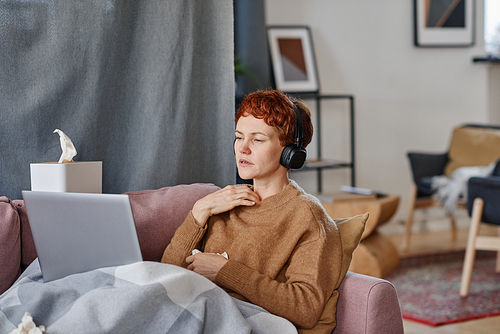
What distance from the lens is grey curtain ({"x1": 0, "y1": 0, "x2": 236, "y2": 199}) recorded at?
1.61m

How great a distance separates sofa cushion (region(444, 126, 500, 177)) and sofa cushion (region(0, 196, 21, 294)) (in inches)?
128

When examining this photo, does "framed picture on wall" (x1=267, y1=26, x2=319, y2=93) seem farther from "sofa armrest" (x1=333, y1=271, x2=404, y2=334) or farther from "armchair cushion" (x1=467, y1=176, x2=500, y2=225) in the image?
"sofa armrest" (x1=333, y1=271, x2=404, y2=334)

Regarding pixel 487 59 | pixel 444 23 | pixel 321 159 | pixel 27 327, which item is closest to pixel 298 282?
pixel 27 327

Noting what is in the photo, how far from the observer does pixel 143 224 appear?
1500 mm

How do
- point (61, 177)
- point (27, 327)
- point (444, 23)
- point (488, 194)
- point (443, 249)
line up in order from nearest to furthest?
point (27, 327) → point (61, 177) → point (488, 194) → point (443, 249) → point (444, 23)

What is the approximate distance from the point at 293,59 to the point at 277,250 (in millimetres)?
2698

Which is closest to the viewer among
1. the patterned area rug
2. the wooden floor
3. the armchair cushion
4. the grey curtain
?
the grey curtain

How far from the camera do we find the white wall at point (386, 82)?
13.2ft

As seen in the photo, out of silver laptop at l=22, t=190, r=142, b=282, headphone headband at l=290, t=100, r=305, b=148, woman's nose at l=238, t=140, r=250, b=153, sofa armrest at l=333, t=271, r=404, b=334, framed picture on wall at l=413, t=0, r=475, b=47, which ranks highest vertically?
framed picture on wall at l=413, t=0, r=475, b=47

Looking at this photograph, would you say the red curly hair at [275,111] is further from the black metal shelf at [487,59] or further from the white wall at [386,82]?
the black metal shelf at [487,59]

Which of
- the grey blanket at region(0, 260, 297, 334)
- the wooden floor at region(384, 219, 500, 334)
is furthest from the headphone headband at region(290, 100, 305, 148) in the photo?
the wooden floor at region(384, 219, 500, 334)

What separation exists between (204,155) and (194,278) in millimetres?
892

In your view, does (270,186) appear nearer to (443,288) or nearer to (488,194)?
(488,194)

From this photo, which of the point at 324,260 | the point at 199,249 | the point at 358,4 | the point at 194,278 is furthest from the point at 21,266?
the point at 358,4
